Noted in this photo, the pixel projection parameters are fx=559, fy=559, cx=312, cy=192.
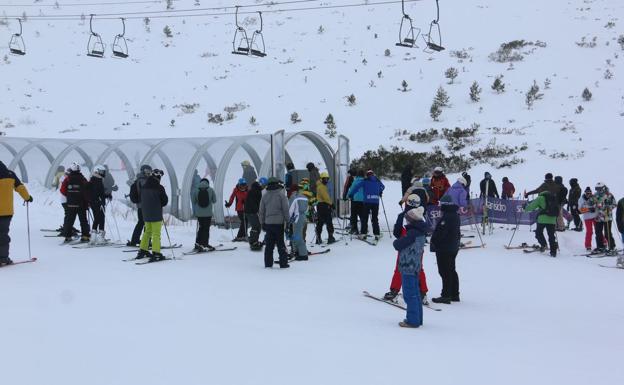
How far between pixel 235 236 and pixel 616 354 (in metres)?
10.4

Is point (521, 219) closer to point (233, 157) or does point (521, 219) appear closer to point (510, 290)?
point (510, 290)

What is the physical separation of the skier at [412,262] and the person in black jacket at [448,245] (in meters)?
1.45

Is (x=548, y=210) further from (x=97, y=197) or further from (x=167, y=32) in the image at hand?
(x=167, y=32)

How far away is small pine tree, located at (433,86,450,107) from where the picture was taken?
33906 millimetres

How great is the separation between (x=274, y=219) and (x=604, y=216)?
7744 mm

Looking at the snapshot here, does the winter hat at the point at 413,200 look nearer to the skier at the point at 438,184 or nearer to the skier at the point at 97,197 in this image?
the skier at the point at 438,184

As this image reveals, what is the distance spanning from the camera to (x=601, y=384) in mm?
4992

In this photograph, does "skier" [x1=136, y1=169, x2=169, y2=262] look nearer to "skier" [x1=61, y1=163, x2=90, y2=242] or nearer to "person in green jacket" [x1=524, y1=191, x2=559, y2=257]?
"skier" [x1=61, y1=163, x2=90, y2=242]

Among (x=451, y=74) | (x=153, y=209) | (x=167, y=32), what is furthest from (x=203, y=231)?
Answer: (x=167, y=32)

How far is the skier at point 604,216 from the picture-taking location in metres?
12.8

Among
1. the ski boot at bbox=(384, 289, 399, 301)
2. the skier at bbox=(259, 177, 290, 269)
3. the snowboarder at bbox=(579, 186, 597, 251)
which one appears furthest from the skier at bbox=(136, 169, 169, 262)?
the snowboarder at bbox=(579, 186, 597, 251)

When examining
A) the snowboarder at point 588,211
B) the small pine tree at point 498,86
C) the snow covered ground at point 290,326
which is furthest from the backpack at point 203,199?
the small pine tree at point 498,86

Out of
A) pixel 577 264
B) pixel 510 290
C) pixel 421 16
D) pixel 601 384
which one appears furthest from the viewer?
pixel 421 16

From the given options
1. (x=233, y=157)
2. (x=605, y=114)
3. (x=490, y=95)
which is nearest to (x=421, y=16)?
(x=490, y=95)
